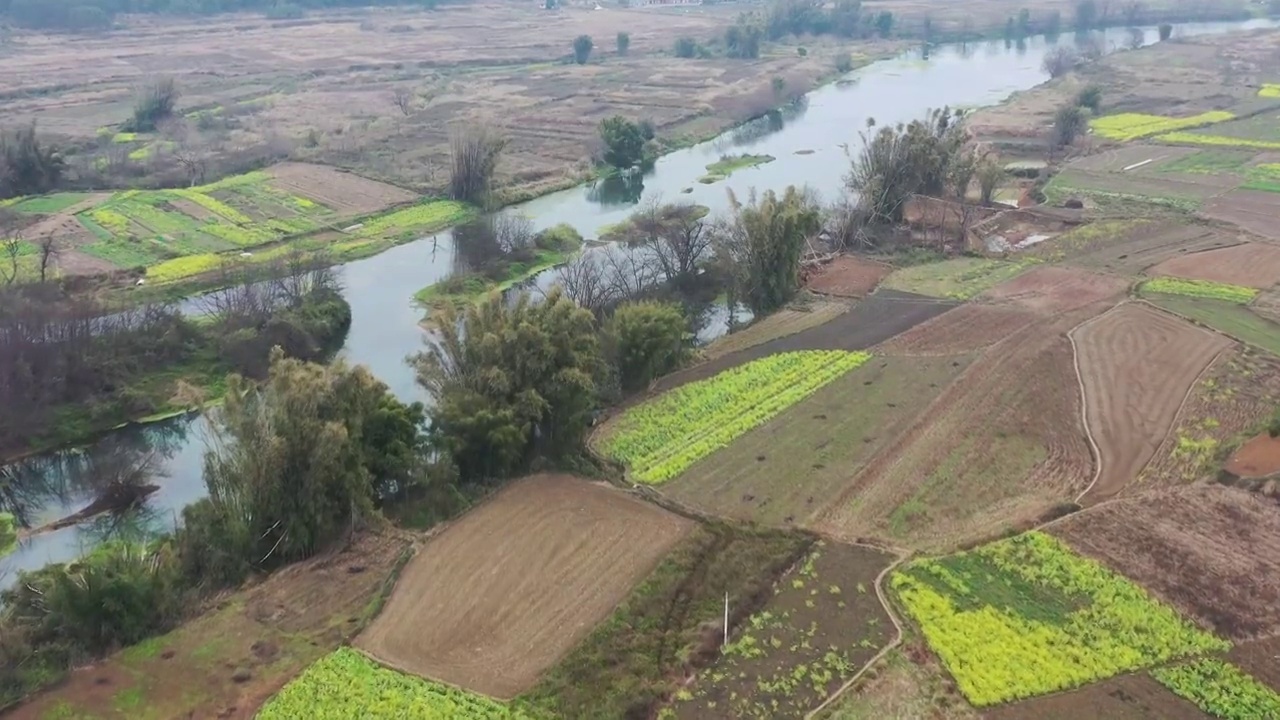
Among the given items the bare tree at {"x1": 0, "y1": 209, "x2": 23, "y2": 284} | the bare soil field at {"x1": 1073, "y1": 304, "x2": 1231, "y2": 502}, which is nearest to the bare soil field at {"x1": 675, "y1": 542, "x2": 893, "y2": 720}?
the bare soil field at {"x1": 1073, "y1": 304, "x2": 1231, "y2": 502}

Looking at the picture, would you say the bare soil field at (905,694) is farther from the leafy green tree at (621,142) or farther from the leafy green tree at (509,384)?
the leafy green tree at (621,142)

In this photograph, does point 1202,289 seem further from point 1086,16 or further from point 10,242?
point 1086,16

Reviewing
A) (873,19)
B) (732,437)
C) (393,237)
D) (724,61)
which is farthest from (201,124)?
(873,19)

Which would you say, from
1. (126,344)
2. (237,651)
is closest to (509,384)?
(237,651)

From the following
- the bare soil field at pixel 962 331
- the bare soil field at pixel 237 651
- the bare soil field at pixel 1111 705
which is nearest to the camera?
the bare soil field at pixel 1111 705

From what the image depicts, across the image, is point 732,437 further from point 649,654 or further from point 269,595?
point 269,595

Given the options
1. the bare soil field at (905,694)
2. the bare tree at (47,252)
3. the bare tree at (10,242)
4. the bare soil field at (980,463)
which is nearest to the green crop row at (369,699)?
the bare soil field at (905,694)
